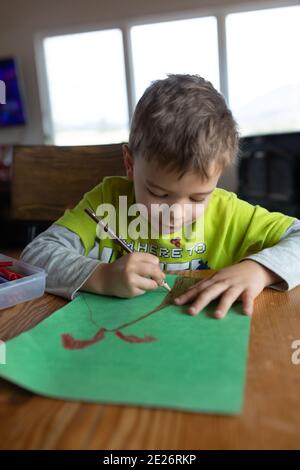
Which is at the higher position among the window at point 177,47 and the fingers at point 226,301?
the window at point 177,47

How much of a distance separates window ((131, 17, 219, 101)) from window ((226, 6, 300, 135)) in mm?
158

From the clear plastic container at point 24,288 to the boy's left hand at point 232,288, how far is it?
0.68ft

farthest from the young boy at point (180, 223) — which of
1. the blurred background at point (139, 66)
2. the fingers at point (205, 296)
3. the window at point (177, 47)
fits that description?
the window at point (177, 47)

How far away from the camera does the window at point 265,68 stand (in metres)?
3.31

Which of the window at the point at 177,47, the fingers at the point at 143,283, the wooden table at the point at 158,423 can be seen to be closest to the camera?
the wooden table at the point at 158,423

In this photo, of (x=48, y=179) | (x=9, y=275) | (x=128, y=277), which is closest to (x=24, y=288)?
(x=9, y=275)

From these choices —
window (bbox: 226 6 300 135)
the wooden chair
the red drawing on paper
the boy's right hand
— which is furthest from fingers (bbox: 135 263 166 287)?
window (bbox: 226 6 300 135)

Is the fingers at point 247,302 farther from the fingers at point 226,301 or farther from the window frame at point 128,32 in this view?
the window frame at point 128,32

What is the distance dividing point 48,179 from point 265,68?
2977mm

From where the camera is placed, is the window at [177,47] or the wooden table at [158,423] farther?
the window at [177,47]

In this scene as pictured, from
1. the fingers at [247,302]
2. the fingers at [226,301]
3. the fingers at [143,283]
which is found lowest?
the fingers at [247,302]

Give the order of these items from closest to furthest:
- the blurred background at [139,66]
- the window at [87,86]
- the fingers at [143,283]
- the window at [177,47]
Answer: the fingers at [143,283], the blurred background at [139,66], the window at [177,47], the window at [87,86]

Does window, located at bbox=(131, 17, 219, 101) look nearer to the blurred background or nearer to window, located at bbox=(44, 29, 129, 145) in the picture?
the blurred background

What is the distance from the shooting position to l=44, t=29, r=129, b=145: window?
12.0 ft
